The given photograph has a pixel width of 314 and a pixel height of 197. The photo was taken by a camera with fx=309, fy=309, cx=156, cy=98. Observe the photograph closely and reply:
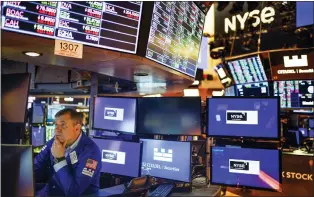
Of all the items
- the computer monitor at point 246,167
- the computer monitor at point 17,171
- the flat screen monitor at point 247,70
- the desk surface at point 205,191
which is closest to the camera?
the computer monitor at point 17,171

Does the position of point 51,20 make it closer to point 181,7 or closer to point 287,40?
point 181,7

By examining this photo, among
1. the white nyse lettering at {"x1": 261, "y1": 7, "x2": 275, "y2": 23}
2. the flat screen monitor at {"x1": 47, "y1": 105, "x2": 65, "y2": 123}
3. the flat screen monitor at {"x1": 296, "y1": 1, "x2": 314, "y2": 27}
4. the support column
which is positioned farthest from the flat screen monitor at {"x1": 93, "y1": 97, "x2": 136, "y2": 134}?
the white nyse lettering at {"x1": 261, "y1": 7, "x2": 275, "y2": 23}

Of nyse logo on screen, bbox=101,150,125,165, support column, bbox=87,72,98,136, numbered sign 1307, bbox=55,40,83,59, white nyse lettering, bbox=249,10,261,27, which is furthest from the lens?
white nyse lettering, bbox=249,10,261,27

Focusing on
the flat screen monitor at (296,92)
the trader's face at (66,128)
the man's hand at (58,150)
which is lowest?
the man's hand at (58,150)

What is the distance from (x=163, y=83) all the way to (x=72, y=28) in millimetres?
1747

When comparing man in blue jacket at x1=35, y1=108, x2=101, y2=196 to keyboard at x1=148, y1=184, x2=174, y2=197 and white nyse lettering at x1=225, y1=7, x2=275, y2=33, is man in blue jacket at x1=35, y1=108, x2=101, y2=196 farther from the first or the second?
white nyse lettering at x1=225, y1=7, x2=275, y2=33

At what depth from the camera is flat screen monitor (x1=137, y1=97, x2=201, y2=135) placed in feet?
8.97

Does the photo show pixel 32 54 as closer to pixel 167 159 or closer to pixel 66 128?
pixel 66 128

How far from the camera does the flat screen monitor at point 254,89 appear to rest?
5.62 metres

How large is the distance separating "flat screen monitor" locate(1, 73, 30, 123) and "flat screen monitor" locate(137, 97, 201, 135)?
1637 millimetres

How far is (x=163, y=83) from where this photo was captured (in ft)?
12.0

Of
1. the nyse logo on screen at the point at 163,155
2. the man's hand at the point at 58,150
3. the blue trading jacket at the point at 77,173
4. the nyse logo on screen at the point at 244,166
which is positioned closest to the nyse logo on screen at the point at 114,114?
the nyse logo on screen at the point at 163,155

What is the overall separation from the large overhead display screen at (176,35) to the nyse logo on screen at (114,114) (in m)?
0.65

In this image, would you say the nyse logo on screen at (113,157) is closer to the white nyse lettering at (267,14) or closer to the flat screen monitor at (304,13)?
the flat screen monitor at (304,13)
